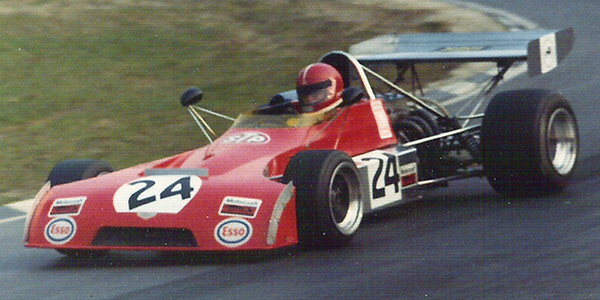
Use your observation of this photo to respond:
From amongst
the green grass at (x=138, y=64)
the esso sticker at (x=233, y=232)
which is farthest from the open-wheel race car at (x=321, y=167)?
the green grass at (x=138, y=64)

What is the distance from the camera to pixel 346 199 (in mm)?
7008

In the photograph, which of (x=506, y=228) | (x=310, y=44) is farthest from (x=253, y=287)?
(x=310, y=44)

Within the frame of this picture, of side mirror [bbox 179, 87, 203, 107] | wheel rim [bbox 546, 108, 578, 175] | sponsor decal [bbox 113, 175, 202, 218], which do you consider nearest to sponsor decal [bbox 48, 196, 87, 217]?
sponsor decal [bbox 113, 175, 202, 218]

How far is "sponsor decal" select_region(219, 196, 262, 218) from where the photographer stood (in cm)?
635

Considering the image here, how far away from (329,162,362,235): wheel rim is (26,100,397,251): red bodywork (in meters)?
0.40

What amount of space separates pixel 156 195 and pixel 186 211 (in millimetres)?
261

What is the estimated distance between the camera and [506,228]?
23.7ft

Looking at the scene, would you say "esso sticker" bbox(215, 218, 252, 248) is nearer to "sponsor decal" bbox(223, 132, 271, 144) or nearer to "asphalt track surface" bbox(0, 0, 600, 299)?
"asphalt track surface" bbox(0, 0, 600, 299)

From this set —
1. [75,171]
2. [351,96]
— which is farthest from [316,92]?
[75,171]

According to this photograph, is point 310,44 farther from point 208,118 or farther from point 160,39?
point 208,118

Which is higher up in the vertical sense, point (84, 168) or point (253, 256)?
point (84, 168)

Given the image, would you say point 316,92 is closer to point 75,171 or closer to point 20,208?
point 75,171

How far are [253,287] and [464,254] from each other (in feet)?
4.54

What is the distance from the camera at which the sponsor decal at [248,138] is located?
761cm
